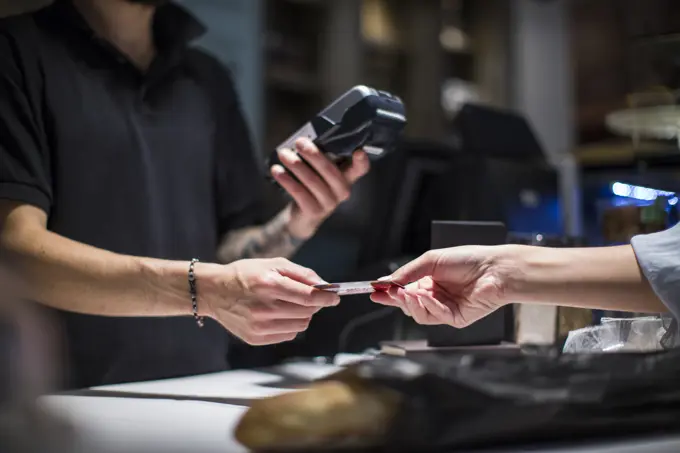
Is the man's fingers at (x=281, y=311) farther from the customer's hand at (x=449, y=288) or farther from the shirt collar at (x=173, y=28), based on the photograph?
the shirt collar at (x=173, y=28)

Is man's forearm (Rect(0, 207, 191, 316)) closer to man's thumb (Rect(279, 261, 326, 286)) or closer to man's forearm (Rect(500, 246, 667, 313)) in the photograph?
man's thumb (Rect(279, 261, 326, 286))

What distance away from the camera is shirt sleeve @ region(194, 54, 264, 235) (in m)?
1.06

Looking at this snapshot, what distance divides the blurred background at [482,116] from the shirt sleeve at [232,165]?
0.22 feet

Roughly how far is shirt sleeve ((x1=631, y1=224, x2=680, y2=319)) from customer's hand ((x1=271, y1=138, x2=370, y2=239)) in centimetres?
39

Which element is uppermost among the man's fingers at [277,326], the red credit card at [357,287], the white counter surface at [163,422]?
the red credit card at [357,287]

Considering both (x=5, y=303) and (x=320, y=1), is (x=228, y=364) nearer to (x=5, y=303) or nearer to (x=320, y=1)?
(x=5, y=303)

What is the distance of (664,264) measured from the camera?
0.47 meters

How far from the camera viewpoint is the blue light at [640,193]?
0.75 metres

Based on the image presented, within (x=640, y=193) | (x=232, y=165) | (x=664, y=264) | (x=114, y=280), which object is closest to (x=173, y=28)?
(x=232, y=165)

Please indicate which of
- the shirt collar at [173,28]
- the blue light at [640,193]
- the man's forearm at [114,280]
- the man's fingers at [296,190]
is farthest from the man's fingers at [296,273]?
the shirt collar at [173,28]

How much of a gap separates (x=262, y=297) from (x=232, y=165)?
0.44m

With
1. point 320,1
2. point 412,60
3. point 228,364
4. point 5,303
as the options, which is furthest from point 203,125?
point 412,60

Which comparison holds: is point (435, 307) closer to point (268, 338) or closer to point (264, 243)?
point (268, 338)

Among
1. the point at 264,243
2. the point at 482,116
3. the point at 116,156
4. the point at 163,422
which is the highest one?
the point at 482,116
